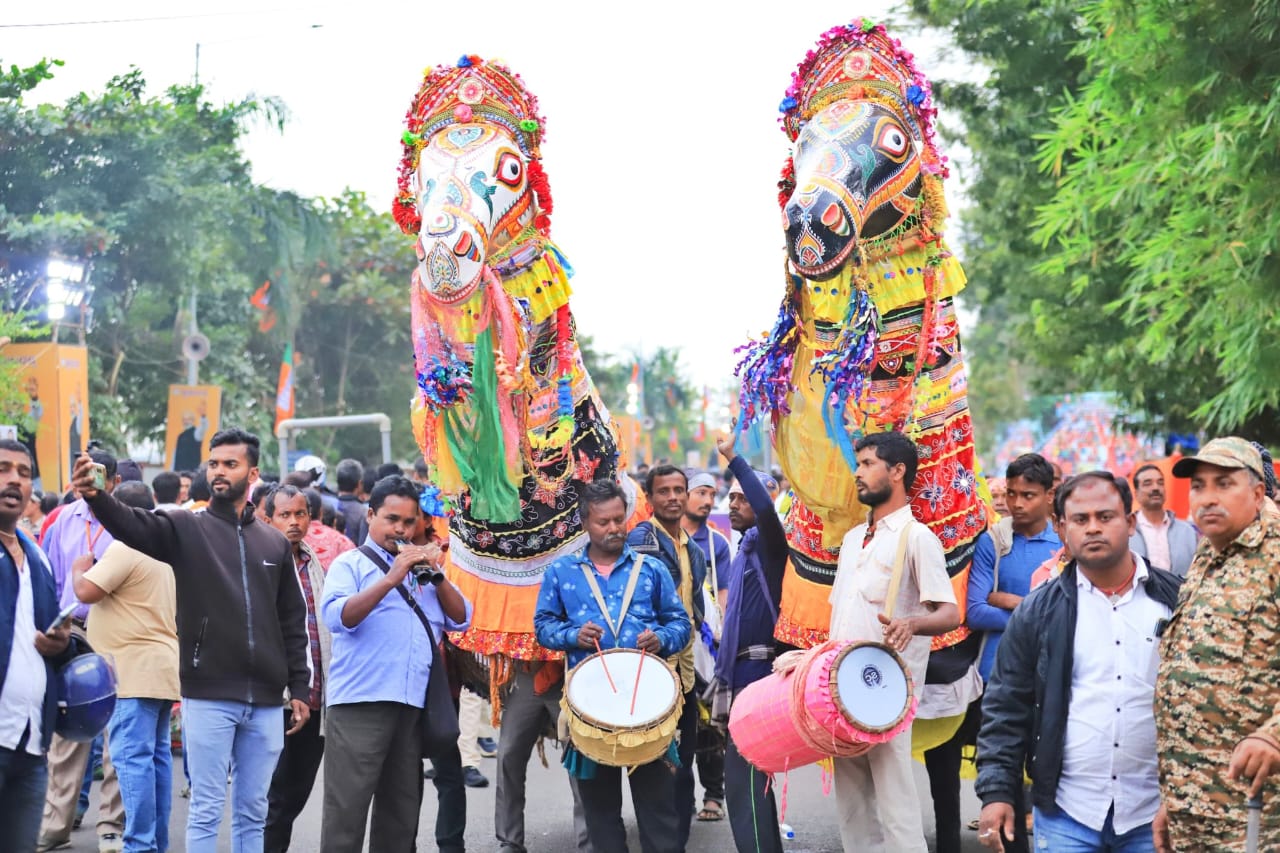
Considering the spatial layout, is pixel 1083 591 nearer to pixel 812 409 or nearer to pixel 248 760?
pixel 812 409

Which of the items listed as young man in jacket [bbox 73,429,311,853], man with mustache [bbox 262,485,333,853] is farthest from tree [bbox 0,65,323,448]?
young man in jacket [bbox 73,429,311,853]

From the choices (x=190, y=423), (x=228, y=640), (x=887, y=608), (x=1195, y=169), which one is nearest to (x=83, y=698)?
Result: (x=228, y=640)

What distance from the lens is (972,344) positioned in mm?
61594

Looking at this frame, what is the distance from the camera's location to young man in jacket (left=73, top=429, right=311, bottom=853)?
6.23 meters

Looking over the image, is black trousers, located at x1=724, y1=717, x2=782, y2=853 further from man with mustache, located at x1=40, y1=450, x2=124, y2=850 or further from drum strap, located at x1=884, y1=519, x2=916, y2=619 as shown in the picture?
man with mustache, located at x1=40, y1=450, x2=124, y2=850

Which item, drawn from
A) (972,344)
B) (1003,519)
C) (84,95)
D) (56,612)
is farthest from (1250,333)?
(972,344)

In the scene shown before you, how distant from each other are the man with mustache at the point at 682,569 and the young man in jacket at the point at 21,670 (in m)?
2.83

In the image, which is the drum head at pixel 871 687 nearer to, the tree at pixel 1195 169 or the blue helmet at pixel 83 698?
the blue helmet at pixel 83 698

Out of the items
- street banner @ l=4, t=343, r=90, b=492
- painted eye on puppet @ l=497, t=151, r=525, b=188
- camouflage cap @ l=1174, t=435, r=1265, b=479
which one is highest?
street banner @ l=4, t=343, r=90, b=492

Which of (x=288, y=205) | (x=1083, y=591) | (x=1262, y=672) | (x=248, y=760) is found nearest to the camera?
(x=1262, y=672)

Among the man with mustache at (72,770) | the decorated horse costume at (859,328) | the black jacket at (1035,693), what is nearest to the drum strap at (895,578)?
the decorated horse costume at (859,328)

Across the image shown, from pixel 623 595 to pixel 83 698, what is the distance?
2205 millimetres

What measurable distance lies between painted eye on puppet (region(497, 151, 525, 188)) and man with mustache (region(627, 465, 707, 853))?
1525 mm

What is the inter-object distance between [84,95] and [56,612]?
21.1 metres
